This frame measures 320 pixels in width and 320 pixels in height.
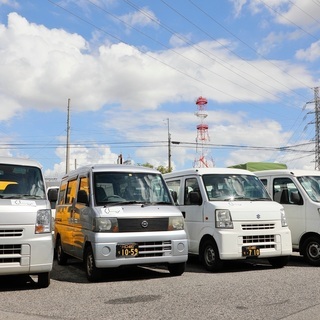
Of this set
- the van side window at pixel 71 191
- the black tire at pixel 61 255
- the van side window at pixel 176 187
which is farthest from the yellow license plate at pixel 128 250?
the black tire at pixel 61 255

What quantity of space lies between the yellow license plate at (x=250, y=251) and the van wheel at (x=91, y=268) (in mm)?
2938

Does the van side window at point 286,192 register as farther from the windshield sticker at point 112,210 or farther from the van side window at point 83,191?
the van side window at point 83,191

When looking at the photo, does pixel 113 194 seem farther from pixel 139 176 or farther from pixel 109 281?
pixel 109 281

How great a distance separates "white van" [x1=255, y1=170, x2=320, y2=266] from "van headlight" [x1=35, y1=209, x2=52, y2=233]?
5854 mm

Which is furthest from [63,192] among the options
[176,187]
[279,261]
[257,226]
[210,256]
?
[279,261]

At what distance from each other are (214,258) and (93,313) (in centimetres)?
394

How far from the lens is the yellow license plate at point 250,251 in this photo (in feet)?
30.6

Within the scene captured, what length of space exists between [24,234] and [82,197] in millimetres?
1865

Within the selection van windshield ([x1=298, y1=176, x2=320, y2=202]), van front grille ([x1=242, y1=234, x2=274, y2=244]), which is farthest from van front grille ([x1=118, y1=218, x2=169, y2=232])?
van windshield ([x1=298, y1=176, x2=320, y2=202])

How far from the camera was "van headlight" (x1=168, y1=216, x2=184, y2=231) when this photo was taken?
870 cm

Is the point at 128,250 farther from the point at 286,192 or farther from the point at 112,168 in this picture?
the point at 286,192

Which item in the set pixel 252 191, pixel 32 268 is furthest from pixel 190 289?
pixel 252 191

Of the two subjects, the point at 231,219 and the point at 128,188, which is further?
the point at 231,219

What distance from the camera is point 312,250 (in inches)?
408
